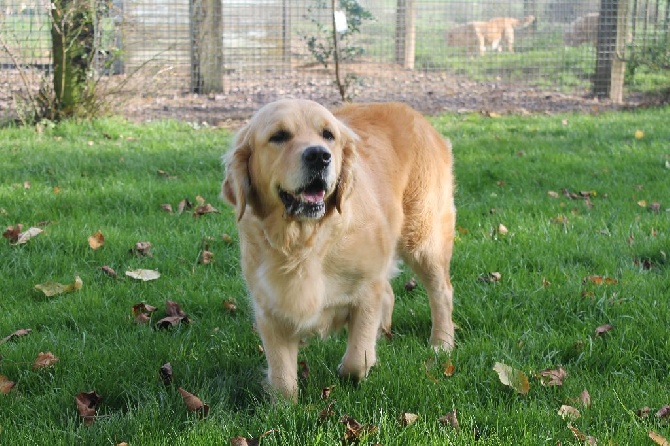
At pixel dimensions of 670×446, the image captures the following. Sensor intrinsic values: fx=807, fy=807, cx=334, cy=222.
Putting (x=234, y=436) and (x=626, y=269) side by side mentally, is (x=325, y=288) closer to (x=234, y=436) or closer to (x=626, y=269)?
(x=234, y=436)

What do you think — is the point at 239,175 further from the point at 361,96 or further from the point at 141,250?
the point at 361,96

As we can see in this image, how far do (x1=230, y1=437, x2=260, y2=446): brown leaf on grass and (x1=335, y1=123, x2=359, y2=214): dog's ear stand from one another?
3.34ft

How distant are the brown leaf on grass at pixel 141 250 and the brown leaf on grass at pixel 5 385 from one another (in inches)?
67.9

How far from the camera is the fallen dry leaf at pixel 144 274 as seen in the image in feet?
15.6

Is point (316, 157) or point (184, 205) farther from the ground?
point (316, 157)

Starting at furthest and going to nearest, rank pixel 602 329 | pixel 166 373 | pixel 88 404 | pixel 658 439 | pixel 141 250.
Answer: pixel 141 250, pixel 602 329, pixel 166 373, pixel 88 404, pixel 658 439

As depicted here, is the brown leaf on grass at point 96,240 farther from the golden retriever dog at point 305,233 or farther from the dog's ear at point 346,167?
the dog's ear at point 346,167

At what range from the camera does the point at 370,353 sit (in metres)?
3.50

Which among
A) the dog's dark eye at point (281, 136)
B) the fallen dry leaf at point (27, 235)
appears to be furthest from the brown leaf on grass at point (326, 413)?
the fallen dry leaf at point (27, 235)

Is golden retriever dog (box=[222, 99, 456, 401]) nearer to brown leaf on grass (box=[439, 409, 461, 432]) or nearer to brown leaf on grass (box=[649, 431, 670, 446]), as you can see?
brown leaf on grass (box=[439, 409, 461, 432])

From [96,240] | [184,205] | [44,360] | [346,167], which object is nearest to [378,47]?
[184,205]

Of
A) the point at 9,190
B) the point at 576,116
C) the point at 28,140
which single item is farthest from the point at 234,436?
the point at 576,116

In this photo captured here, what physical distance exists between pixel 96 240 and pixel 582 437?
3.53 meters

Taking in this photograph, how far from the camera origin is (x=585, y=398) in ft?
10.4
